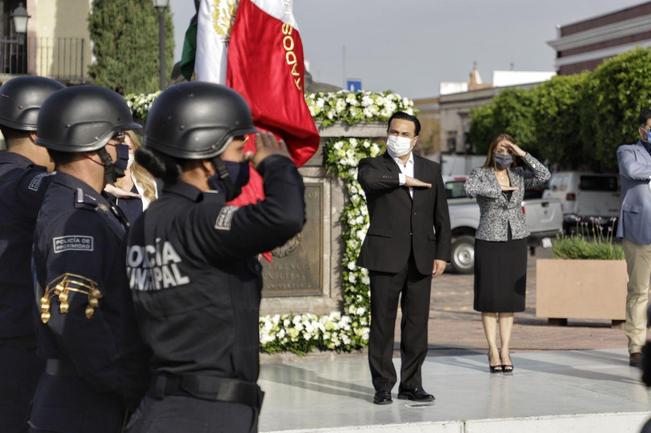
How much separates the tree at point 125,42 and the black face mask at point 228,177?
1335 inches

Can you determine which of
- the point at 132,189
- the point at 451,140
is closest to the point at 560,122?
the point at 451,140

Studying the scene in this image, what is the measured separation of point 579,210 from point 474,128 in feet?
112

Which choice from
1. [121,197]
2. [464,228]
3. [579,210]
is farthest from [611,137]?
[121,197]

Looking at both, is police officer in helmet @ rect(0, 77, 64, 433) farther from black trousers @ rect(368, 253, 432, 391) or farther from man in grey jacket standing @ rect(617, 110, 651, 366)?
man in grey jacket standing @ rect(617, 110, 651, 366)

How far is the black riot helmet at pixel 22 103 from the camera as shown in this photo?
544cm

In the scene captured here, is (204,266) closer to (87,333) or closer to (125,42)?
A: (87,333)

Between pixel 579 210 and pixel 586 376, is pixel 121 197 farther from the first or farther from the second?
pixel 579 210

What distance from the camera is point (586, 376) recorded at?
9.56 metres

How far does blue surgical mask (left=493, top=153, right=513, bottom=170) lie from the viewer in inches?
387

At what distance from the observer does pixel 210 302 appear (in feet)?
11.6

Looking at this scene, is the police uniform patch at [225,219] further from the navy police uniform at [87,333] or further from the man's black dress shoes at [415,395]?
the man's black dress shoes at [415,395]

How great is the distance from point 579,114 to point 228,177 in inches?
2058

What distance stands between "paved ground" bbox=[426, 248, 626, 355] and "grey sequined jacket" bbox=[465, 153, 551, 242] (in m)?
2.07

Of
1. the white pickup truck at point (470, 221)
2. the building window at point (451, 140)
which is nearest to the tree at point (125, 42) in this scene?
the white pickup truck at point (470, 221)
